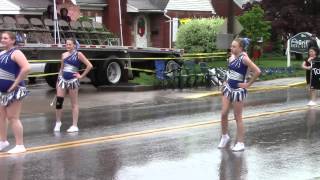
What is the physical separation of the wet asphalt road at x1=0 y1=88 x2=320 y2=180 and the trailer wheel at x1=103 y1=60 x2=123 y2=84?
6494mm

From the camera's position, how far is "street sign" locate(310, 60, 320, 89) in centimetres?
1605

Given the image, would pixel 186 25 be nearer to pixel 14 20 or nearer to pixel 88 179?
pixel 14 20

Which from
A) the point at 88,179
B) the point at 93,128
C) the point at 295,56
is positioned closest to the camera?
the point at 88,179

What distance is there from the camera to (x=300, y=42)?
2900 centimetres

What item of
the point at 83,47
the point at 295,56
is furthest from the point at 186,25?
the point at 83,47

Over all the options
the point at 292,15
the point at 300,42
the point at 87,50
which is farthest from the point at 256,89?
the point at 292,15

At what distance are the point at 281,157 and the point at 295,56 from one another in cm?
3218

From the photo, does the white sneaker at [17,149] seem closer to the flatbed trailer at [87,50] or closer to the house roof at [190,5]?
the flatbed trailer at [87,50]

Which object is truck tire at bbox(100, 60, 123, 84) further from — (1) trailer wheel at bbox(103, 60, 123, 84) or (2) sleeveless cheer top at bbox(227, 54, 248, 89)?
(2) sleeveless cheer top at bbox(227, 54, 248, 89)

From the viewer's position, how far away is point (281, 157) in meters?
9.07

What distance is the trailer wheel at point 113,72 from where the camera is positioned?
21394 mm

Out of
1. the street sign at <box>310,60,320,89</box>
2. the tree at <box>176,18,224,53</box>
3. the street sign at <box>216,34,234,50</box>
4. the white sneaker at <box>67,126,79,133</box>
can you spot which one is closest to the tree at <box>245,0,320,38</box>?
the tree at <box>176,18,224,53</box>

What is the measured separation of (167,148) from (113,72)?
40.2 feet

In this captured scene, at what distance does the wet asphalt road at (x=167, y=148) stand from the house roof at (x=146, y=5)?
18618mm
